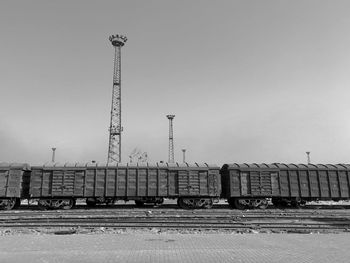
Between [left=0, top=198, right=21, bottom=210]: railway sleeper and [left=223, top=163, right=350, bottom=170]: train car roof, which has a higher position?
[left=223, top=163, right=350, bottom=170]: train car roof

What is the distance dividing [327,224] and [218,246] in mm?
7255

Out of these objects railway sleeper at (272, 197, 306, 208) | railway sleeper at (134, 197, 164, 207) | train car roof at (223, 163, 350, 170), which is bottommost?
railway sleeper at (272, 197, 306, 208)

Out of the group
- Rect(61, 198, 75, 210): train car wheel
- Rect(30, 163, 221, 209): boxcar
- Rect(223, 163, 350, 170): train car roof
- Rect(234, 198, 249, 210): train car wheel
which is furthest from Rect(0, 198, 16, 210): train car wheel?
Rect(234, 198, 249, 210): train car wheel

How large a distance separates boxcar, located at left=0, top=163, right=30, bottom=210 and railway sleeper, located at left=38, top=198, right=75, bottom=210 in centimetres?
147

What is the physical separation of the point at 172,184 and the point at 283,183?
325 inches

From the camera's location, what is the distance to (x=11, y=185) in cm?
1969

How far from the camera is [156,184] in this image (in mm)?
20672

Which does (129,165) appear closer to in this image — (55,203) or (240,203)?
(55,203)

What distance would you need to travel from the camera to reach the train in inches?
788

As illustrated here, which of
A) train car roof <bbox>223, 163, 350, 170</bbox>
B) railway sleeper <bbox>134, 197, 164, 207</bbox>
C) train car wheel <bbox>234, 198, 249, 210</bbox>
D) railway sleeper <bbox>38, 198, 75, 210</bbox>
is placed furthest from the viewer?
train car roof <bbox>223, 163, 350, 170</bbox>

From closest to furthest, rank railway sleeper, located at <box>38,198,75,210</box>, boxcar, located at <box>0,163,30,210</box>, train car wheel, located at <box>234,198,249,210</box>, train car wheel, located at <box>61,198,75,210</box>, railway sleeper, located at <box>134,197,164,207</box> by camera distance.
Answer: boxcar, located at <box>0,163,30,210</box>
railway sleeper, located at <box>38,198,75,210</box>
train car wheel, located at <box>61,198,75,210</box>
railway sleeper, located at <box>134,197,164,207</box>
train car wheel, located at <box>234,198,249,210</box>

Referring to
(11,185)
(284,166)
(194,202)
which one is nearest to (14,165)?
(11,185)

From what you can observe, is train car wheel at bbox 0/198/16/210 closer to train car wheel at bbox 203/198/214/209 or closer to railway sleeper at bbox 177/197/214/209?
railway sleeper at bbox 177/197/214/209

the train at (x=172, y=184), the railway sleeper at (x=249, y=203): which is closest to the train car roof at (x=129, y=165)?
the train at (x=172, y=184)
